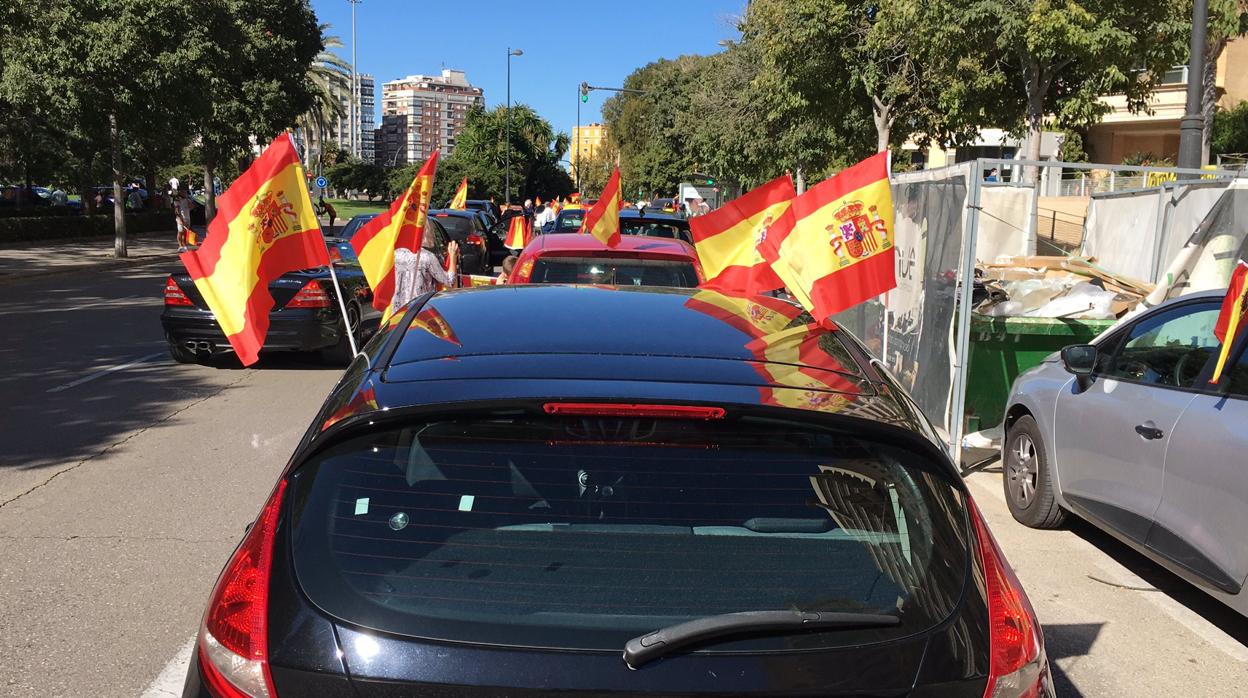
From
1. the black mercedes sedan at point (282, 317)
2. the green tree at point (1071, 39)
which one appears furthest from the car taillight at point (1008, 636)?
the green tree at point (1071, 39)

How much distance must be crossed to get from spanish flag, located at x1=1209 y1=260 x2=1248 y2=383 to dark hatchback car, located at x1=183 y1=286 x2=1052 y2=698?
124 inches

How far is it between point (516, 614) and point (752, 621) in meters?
0.46

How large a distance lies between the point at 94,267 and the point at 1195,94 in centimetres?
2363

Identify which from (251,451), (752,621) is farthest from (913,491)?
(251,451)

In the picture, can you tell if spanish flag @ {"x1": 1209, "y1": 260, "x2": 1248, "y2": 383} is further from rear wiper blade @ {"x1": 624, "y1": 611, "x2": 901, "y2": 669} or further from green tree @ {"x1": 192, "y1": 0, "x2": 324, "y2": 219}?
green tree @ {"x1": 192, "y1": 0, "x2": 324, "y2": 219}

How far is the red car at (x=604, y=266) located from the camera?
23.5ft

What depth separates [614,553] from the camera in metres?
2.06

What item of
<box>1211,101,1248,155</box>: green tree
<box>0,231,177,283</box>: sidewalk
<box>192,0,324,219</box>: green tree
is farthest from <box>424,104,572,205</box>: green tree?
<box>1211,101,1248,155</box>: green tree

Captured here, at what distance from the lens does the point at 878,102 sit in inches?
936

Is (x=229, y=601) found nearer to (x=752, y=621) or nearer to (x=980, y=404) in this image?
(x=752, y=621)

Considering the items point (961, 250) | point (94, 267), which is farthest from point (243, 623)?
point (94, 267)

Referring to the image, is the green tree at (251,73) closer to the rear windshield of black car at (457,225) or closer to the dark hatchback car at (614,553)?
the rear windshield of black car at (457,225)

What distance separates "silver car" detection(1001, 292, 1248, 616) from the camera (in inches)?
174

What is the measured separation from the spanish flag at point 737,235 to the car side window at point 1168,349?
2683 millimetres
